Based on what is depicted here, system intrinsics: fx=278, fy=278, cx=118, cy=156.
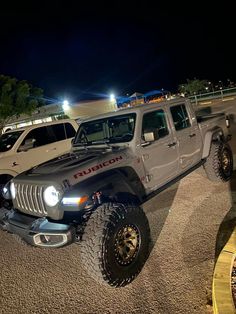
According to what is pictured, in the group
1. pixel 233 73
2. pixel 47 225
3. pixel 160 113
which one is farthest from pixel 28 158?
pixel 233 73

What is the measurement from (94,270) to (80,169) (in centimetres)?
117

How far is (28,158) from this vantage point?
7391mm

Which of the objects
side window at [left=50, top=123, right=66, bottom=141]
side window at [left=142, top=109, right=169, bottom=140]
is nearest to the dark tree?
side window at [left=50, top=123, right=66, bottom=141]

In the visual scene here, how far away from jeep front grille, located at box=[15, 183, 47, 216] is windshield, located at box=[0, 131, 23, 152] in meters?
3.90

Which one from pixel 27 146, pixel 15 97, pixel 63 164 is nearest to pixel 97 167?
pixel 63 164

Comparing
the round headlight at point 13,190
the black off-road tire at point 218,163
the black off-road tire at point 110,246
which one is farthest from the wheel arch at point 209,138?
the round headlight at point 13,190

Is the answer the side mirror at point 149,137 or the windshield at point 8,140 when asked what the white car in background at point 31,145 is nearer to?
the windshield at point 8,140

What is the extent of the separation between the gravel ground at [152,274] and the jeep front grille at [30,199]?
0.90 metres

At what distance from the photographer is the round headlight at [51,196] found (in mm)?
3190

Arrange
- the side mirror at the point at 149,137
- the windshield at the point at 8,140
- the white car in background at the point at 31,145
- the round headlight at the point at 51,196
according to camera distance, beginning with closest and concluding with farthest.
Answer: the round headlight at the point at 51,196, the side mirror at the point at 149,137, the white car in background at the point at 31,145, the windshield at the point at 8,140

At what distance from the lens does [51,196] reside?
10.6 feet

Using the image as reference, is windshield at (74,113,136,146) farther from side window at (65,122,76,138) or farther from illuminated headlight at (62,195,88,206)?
side window at (65,122,76,138)

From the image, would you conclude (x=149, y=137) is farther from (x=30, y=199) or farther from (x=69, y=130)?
(x=69, y=130)

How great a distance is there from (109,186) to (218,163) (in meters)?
2.76
